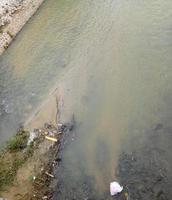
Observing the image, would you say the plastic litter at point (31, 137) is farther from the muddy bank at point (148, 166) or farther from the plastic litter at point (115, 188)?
the plastic litter at point (115, 188)

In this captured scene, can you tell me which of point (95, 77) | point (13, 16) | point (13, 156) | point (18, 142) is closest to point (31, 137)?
→ point (18, 142)

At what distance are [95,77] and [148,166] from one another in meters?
5.62

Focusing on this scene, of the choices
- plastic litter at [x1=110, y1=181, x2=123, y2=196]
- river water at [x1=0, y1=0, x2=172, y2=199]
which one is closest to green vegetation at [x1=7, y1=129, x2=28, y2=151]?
river water at [x1=0, y1=0, x2=172, y2=199]

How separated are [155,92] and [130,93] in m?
1.05

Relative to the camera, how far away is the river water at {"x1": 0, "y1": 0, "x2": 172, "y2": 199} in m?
13.5

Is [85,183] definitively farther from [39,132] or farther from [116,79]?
[116,79]

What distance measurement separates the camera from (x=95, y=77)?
16.8 m

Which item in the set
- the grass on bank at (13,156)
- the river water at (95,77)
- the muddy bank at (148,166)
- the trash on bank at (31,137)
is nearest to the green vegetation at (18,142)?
the grass on bank at (13,156)

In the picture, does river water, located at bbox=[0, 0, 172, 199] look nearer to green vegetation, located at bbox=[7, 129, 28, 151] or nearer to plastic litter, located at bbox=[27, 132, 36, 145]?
green vegetation, located at bbox=[7, 129, 28, 151]

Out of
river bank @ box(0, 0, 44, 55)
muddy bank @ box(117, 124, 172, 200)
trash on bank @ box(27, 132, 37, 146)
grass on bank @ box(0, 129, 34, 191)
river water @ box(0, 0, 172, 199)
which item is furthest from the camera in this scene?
river bank @ box(0, 0, 44, 55)

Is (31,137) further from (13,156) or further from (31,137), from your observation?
(13,156)

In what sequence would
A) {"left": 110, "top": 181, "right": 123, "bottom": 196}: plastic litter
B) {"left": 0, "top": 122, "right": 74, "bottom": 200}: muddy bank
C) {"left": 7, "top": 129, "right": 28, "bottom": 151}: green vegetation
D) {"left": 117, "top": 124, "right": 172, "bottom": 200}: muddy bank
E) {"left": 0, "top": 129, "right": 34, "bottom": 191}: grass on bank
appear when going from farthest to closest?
{"left": 7, "top": 129, "right": 28, "bottom": 151}: green vegetation, {"left": 0, "top": 129, "right": 34, "bottom": 191}: grass on bank, {"left": 0, "top": 122, "right": 74, "bottom": 200}: muddy bank, {"left": 110, "top": 181, "right": 123, "bottom": 196}: plastic litter, {"left": 117, "top": 124, "right": 172, "bottom": 200}: muddy bank

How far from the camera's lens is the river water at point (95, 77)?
44.4ft

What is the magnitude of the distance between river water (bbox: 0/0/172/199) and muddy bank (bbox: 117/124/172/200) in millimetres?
92
